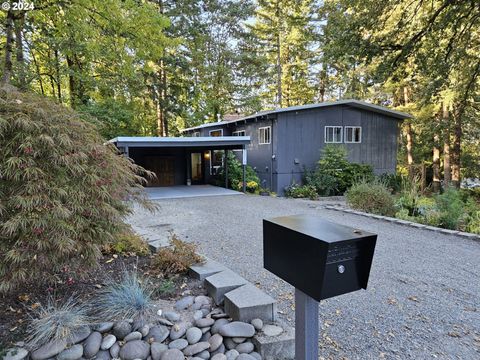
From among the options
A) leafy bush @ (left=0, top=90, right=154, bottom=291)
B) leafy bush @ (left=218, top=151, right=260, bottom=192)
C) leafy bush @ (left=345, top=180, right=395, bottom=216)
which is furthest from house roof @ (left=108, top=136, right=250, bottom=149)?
leafy bush @ (left=0, top=90, right=154, bottom=291)

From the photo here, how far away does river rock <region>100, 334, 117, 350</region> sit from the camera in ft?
7.21

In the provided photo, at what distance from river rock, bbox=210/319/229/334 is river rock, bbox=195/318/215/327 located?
35mm

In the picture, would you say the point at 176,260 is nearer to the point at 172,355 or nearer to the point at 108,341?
the point at 108,341

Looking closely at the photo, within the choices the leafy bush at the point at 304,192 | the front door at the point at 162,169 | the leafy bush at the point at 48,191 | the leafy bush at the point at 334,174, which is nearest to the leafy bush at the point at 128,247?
the leafy bush at the point at 48,191

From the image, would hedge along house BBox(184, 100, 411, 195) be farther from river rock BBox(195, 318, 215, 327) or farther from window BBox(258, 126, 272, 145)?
river rock BBox(195, 318, 215, 327)

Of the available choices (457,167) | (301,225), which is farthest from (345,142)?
(301,225)

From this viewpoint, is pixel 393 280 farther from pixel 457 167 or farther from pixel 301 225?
pixel 457 167

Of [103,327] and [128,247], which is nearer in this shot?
[103,327]

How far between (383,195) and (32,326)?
824 centimetres

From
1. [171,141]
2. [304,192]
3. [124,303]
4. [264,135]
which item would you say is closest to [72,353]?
[124,303]

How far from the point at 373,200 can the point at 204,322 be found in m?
7.20

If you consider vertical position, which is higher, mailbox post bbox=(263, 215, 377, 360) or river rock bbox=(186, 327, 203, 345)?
mailbox post bbox=(263, 215, 377, 360)

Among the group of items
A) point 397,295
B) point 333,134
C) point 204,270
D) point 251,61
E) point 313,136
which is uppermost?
point 251,61

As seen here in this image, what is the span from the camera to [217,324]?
8.09ft
